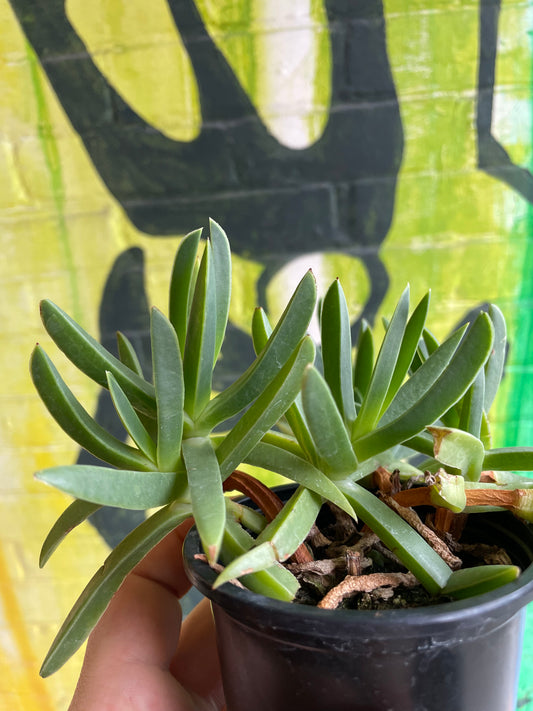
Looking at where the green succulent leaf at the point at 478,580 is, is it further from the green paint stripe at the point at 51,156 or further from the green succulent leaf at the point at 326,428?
the green paint stripe at the point at 51,156

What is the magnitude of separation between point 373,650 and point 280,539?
0.22ft

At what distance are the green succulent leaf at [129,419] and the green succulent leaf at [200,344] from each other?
0.04 metres

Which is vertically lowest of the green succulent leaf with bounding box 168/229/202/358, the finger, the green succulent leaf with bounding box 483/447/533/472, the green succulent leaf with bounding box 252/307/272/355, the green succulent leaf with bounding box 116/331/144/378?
the finger

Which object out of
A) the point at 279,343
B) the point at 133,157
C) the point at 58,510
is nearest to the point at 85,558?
the point at 58,510

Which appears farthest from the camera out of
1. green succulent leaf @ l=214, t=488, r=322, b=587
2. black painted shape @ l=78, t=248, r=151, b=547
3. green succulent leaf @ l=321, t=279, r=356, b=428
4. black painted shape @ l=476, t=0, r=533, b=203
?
black painted shape @ l=78, t=248, r=151, b=547

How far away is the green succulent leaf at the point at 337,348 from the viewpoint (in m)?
0.33

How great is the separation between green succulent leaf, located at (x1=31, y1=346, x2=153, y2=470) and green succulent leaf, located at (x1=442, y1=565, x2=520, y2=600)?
0.57ft

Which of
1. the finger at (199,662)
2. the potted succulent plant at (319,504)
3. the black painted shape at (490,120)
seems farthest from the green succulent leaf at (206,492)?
the black painted shape at (490,120)

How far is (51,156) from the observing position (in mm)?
987

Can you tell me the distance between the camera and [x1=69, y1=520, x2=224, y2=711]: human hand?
40 cm

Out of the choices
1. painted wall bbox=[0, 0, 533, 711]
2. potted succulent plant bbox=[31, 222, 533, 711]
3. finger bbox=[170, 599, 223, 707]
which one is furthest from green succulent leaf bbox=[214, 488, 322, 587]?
painted wall bbox=[0, 0, 533, 711]

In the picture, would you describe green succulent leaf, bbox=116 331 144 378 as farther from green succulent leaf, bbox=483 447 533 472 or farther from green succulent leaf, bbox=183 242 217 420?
green succulent leaf, bbox=483 447 533 472

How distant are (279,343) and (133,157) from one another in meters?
0.81

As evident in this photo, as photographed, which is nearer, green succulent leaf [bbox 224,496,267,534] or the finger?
green succulent leaf [bbox 224,496,267,534]
